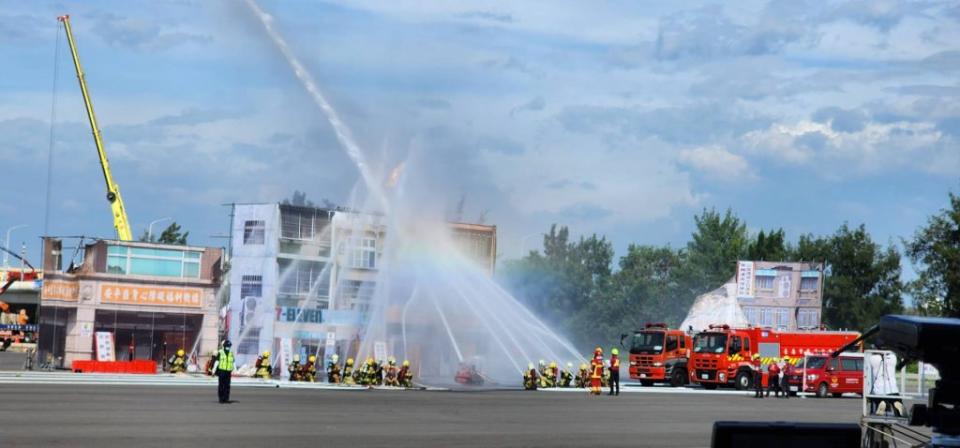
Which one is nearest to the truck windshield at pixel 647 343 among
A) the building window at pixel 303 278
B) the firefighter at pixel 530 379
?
the firefighter at pixel 530 379

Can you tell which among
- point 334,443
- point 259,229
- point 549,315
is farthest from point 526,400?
point 549,315

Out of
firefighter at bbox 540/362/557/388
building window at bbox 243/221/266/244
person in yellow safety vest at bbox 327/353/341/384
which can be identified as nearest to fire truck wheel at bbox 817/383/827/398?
firefighter at bbox 540/362/557/388

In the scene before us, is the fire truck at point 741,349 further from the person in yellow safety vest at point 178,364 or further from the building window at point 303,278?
the person in yellow safety vest at point 178,364

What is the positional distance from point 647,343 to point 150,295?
75.7 feet

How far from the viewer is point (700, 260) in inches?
4542

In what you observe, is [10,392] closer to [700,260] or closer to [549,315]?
[549,315]

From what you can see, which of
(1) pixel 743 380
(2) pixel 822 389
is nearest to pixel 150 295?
(1) pixel 743 380

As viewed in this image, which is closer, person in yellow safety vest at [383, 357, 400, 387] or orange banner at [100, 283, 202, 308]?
person in yellow safety vest at [383, 357, 400, 387]

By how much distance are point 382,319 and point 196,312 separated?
9995 millimetres

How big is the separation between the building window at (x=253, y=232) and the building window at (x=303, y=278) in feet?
5.09

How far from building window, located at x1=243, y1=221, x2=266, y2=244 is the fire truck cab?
18.1 metres

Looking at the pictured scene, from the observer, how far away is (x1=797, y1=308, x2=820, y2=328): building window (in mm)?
71125

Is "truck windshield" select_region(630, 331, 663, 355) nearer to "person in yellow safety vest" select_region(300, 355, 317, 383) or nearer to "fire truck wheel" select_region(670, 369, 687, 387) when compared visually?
"fire truck wheel" select_region(670, 369, 687, 387)

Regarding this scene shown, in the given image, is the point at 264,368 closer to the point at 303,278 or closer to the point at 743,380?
the point at 303,278
